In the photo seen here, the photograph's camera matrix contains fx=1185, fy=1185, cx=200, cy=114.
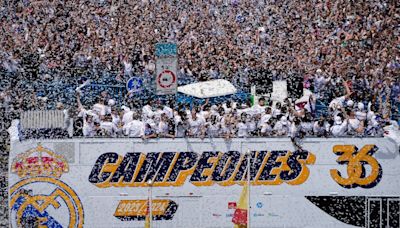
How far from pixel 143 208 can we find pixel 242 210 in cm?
191

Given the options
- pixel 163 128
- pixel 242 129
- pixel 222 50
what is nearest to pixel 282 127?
pixel 242 129

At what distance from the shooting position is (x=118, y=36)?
2911 cm

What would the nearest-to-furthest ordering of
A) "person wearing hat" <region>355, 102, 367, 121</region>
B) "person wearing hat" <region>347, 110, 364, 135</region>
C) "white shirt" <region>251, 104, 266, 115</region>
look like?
"person wearing hat" <region>347, 110, 364, 135</region> < "person wearing hat" <region>355, 102, 367, 121</region> < "white shirt" <region>251, 104, 266, 115</region>

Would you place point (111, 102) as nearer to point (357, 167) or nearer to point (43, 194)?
point (43, 194)

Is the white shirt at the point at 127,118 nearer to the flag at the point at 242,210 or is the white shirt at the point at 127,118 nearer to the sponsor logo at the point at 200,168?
the sponsor logo at the point at 200,168

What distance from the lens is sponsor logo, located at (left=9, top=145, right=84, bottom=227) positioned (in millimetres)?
22531

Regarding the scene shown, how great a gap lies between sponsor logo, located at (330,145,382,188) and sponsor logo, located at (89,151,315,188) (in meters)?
0.55

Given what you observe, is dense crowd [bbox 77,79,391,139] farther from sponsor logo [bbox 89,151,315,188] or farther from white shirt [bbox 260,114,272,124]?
sponsor logo [bbox 89,151,315,188]

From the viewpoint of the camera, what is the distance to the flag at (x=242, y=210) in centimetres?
2225

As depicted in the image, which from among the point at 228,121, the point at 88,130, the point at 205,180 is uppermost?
the point at 228,121

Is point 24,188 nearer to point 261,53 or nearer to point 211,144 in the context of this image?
point 211,144

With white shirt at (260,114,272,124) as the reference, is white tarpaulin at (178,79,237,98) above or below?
above

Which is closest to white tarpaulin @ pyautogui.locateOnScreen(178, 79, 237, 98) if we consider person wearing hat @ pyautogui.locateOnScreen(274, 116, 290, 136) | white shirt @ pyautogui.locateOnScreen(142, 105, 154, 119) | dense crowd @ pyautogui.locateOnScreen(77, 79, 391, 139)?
dense crowd @ pyautogui.locateOnScreen(77, 79, 391, 139)

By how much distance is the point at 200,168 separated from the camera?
22.8 metres
